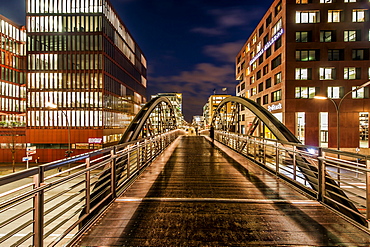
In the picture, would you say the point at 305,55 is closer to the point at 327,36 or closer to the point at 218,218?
the point at 327,36

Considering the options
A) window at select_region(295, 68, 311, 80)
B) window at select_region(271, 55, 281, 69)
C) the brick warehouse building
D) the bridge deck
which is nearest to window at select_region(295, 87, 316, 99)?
window at select_region(295, 68, 311, 80)

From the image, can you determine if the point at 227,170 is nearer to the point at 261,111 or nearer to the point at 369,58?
the point at 261,111

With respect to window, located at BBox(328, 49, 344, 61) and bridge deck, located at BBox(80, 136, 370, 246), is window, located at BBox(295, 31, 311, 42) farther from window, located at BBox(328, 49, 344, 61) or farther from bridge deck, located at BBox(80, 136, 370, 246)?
bridge deck, located at BBox(80, 136, 370, 246)

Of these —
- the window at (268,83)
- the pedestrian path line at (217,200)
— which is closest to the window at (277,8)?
the window at (268,83)

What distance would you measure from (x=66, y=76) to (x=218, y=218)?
38.1m

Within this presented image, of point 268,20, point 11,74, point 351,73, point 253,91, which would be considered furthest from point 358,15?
point 11,74

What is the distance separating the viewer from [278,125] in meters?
8.02

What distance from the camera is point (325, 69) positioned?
2742cm

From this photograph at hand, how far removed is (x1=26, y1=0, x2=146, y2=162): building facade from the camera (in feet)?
112

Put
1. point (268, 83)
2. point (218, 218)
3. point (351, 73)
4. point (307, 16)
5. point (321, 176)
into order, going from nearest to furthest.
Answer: point (218, 218), point (321, 176), point (351, 73), point (307, 16), point (268, 83)

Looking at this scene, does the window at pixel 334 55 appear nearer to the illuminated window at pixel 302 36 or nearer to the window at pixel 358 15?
the illuminated window at pixel 302 36

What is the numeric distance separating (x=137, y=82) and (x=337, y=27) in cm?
4206

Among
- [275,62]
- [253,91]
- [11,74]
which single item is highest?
[11,74]

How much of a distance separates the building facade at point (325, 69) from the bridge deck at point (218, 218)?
24576mm
